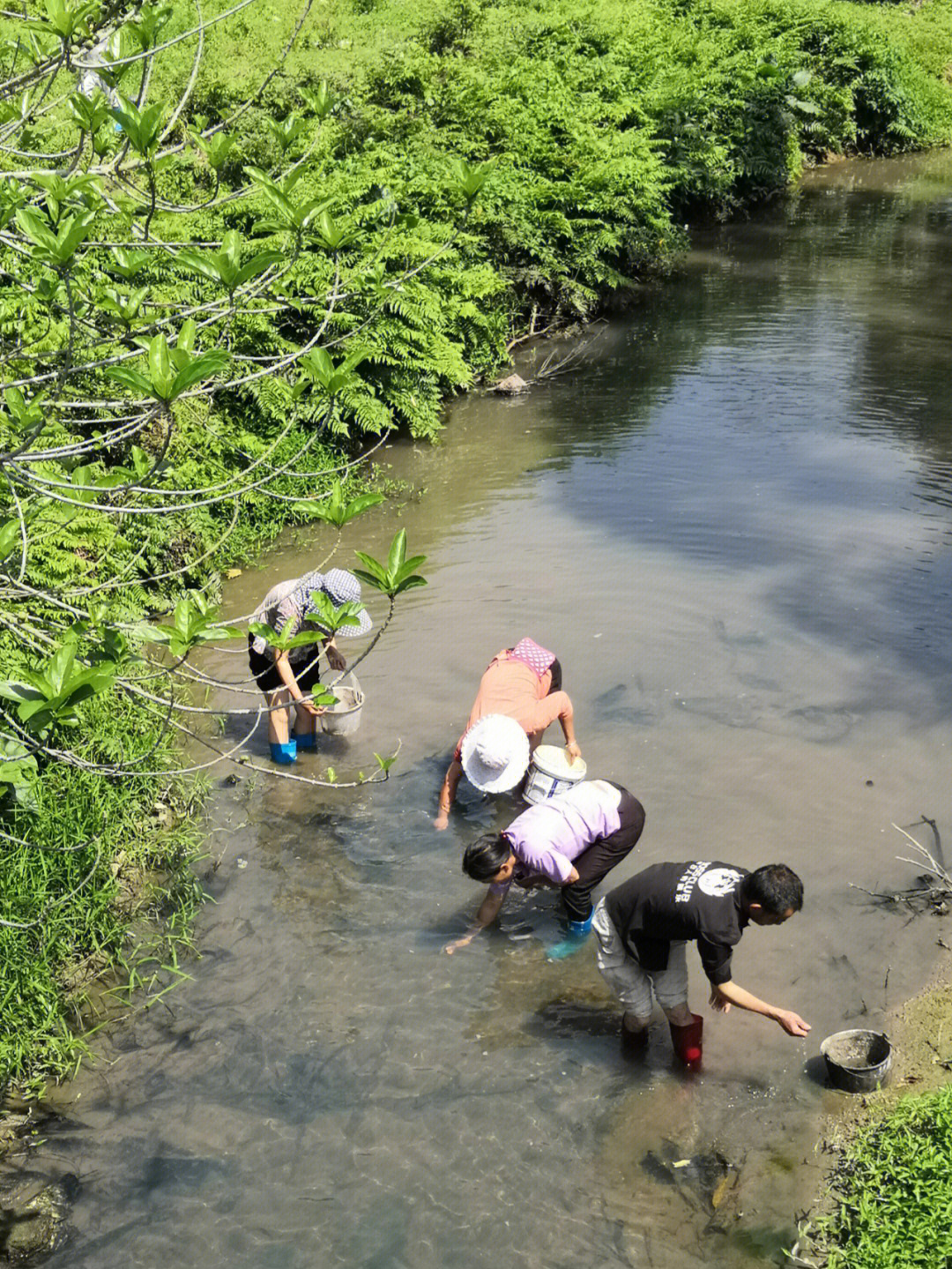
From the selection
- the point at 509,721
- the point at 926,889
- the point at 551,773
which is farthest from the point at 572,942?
the point at 926,889

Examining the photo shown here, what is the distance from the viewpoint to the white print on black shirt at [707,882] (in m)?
4.36

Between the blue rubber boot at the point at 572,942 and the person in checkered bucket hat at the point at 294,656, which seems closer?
the blue rubber boot at the point at 572,942

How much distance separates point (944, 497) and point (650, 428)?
10.2 ft

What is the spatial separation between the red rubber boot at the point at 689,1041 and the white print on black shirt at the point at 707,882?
0.67m

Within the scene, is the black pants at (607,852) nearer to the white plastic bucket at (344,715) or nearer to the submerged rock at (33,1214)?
the white plastic bucket at (344,715)

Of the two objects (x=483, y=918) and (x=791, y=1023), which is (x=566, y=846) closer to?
(x=483, y=918)

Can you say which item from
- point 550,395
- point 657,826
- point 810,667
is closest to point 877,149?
point 550,395

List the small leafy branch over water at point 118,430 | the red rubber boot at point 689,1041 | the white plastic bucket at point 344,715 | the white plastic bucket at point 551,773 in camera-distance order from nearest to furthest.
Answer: the small leafy branch over water at point 118,430, the red rubber boot at point 689,1041, the white plastic bucket at point 551,773, the white plastic bucket at point 344,715

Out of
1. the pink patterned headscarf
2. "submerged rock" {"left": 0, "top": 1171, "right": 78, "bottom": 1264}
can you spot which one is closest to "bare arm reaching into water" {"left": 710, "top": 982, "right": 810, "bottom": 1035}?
the pink patterned headscarf

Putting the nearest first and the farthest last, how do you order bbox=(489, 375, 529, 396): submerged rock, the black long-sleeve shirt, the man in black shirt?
the man in black shirt → the black long-sleeve shirt → bbox=(489, 375, 529, 396): submerged rock

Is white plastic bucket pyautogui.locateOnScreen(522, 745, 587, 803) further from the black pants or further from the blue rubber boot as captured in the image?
the blue rubber boot

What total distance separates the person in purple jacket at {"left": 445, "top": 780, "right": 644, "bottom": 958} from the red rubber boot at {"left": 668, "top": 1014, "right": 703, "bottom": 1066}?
784mm

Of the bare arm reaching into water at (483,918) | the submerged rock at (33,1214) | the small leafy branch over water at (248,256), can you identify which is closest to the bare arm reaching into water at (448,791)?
the bare arm reaching into water at (483,918)

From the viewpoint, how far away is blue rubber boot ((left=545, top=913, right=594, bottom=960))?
5578 millimetres
